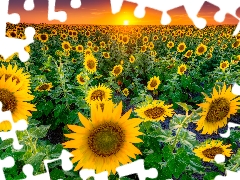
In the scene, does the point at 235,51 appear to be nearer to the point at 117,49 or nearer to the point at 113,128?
the point at 117,49

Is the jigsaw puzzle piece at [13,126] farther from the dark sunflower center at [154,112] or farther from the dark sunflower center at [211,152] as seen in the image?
the dark sunflower center at [211,152]

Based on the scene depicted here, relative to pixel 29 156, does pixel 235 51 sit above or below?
above

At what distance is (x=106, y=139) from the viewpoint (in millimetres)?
1971

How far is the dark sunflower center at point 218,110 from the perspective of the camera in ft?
7.95

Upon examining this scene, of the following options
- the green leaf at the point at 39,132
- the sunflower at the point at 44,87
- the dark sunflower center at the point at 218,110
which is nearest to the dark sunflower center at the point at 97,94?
the green leaf at the point at 39,132

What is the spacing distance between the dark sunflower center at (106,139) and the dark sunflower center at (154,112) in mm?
1180

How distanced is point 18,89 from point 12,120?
0.27 m

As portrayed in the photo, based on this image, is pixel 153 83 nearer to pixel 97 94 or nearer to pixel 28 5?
pixel 97 94

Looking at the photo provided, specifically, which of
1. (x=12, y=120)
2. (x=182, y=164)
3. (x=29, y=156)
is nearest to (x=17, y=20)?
(x=12, y=120)

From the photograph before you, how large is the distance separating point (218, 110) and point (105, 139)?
99 centimetres

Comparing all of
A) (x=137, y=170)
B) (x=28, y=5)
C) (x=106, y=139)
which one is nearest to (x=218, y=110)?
(x=137, y=170)

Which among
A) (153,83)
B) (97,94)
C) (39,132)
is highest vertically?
(153,83)

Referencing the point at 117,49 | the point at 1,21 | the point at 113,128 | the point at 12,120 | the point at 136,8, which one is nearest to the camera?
the point at 113,128

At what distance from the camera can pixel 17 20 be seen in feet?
8.14
